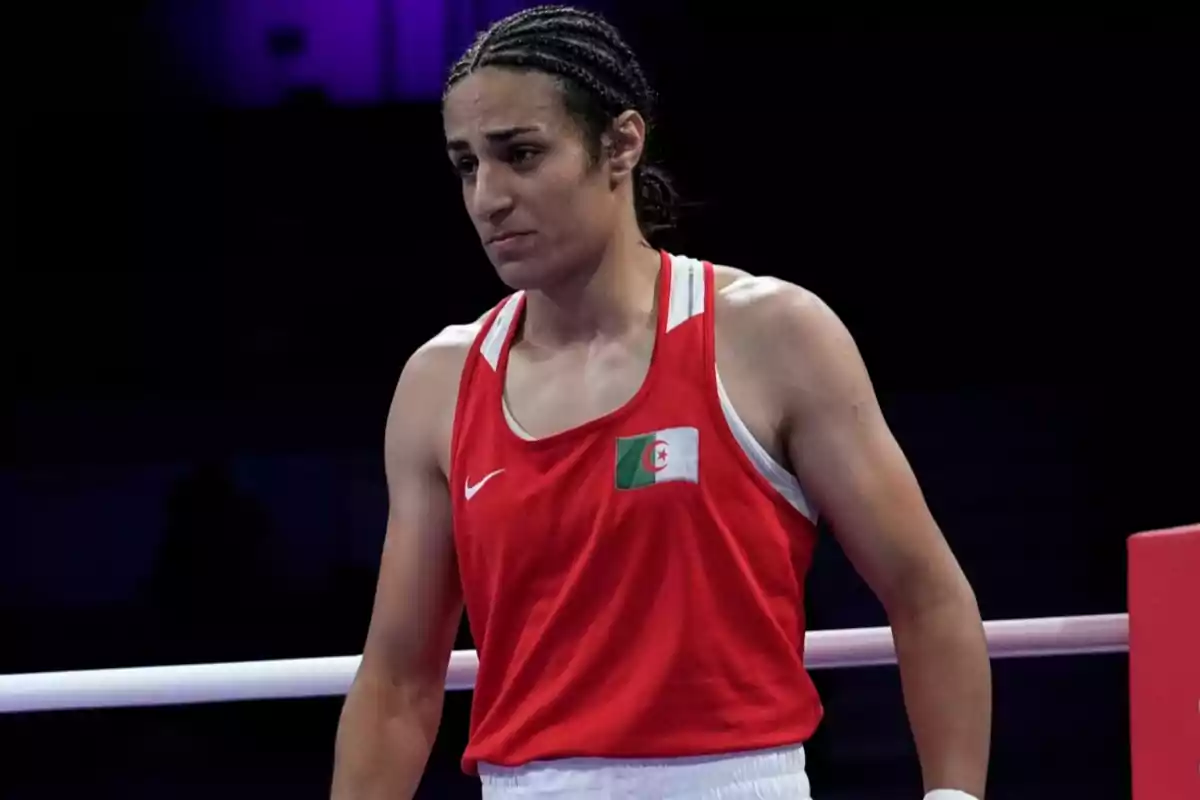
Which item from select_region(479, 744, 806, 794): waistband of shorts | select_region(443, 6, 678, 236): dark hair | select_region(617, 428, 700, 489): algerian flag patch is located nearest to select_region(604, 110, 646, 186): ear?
select_region(443, 6, 678, 236): dark hair

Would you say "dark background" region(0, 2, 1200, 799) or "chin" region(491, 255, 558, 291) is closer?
"chin" region(491, 255, 558, 291)

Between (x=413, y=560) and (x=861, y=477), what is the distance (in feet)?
1.25

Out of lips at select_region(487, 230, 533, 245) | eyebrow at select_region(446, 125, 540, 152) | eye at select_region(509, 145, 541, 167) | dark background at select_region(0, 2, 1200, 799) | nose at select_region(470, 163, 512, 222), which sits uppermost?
eyebrow at select_region(446, 125, 540, 152)

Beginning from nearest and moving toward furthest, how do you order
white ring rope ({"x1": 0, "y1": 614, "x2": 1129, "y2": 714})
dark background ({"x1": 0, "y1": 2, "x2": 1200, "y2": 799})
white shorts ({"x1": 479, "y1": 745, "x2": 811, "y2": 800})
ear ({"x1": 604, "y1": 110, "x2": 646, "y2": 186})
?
1. white shorts ({"x1": 479, "y1": 745, "x2": 811, "y2": 800})
2. ear ({"x1": 604, "y1": 110, "x2": 646, "y2": 186})
3. white ring rope ({"x1": 0, "y1": 614, "x2": 1129, "y2": 714})
4. dark background ({"x1": 0, "y1": 2, "x2": 1200, "y2": 799})

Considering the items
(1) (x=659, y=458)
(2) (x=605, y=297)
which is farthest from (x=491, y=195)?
(1) (x=659, y=458)

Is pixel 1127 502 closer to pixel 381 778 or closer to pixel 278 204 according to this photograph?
pixel 278 204

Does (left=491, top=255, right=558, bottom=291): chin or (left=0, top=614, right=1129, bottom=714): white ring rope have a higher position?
(left=491, top=255, right=558, bottom=291): chin

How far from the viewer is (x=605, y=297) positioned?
118cm

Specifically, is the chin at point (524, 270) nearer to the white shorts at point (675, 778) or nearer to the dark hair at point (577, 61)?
the dark hair at point (577, 61)

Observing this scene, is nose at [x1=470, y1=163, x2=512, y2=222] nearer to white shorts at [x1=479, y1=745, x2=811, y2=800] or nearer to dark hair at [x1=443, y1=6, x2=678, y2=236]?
dark hair at [x1=443, y1=6, x2=678, y2=236]

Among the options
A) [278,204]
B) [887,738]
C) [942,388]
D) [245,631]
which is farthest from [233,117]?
[887,738]

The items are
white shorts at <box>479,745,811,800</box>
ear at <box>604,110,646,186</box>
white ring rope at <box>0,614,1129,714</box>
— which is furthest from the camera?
white ring rope at <box>0,614,1129,714</box>

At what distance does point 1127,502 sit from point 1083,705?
646mm

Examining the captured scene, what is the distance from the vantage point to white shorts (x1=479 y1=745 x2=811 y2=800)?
1.04 meters
